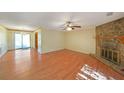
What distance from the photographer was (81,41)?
7.04 metres

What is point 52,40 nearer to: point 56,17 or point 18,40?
point 18,40

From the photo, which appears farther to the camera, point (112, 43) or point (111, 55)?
point (111, 55)

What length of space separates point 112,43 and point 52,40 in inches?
167

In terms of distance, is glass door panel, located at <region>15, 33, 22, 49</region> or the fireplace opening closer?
the fireplace opening

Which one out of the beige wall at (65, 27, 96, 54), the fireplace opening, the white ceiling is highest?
the white ceiling

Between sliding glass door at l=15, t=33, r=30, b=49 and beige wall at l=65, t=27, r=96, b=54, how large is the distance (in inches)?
150

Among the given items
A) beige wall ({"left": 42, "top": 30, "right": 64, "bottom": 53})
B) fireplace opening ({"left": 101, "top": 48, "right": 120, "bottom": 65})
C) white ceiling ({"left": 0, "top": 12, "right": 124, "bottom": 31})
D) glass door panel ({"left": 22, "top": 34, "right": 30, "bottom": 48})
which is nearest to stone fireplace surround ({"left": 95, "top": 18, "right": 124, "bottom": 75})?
fireplace opening ({"left": 101, "top": 48, "right": 120, "bottom": 65})

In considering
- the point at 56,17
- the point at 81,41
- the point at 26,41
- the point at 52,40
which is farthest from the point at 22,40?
the point at 56,17

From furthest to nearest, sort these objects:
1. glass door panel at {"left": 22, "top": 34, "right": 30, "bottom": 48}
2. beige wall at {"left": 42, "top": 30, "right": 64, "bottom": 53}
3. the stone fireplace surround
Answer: glass door panel at {"left": 22, "top": 34, "right": 30, "bottom": 48}, beige wall at {"left": 42, "top": 30, "right": 64, "bottom": 53}, the stone fireplace surround

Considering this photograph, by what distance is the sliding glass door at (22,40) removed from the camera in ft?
26.7

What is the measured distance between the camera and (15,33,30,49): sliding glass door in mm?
8124

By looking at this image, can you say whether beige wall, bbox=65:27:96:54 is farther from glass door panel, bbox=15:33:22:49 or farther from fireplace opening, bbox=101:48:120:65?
glass door panel, bbox=15:33:22:49
